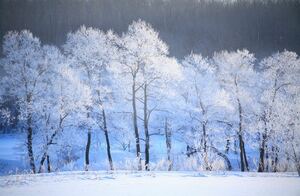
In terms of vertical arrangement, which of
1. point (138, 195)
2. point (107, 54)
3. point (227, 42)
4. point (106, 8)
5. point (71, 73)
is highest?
point (227, 42)

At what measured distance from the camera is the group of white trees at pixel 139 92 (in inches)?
600

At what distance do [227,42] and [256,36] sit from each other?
2.92m

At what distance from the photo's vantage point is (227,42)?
32938mm

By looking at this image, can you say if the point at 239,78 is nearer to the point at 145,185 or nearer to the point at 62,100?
the point at 62,100

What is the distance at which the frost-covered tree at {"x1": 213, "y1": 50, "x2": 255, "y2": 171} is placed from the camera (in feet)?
62.2

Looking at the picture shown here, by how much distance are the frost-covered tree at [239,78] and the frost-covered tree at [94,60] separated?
735cm

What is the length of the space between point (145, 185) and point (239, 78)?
13537mm

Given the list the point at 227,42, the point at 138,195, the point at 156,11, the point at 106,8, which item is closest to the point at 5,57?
the point at 106,8

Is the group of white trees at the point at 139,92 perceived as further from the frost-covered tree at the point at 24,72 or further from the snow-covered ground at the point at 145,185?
the snow-covered ground at the point at 145,185

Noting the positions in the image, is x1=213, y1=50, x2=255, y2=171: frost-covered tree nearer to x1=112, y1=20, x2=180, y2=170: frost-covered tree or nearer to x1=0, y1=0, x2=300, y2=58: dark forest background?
x1=0, y1=0, x2=300, y2=58: dark forest background

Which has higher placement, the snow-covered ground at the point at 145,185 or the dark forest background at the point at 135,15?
the dark forest background at the point at 135,15

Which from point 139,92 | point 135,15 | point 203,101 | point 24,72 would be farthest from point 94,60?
point 203,101

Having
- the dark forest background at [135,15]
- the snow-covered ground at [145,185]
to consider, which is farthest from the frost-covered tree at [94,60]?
the snow-covered ground at [145,185]

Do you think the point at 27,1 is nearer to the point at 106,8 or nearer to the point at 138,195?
the point at 106,8
